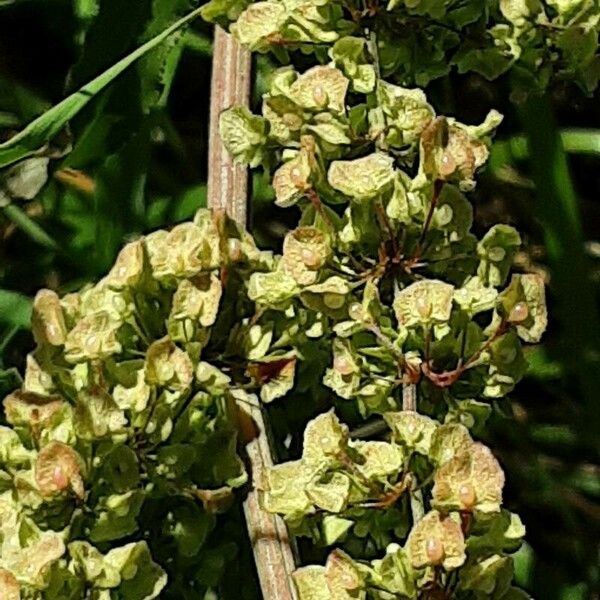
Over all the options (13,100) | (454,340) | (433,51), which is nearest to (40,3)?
(13,100)

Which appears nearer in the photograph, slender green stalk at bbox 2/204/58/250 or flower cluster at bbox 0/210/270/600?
flower cluster at bbox 0/210/270/600

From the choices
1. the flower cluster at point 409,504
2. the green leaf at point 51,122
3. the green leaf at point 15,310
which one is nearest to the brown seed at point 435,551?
the flower cluster at point 409,504

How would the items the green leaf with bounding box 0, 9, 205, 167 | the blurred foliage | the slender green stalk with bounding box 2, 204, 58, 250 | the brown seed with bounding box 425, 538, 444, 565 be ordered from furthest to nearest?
the slender green stalk with bounding box 2, 204, 58, 250 < the blurred foliage < the green leaf with bounding box 0, 9, 205, 167 < the brown seed with bounding box 425, 538, 444, 565

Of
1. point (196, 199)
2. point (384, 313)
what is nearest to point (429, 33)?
point (384, 313)

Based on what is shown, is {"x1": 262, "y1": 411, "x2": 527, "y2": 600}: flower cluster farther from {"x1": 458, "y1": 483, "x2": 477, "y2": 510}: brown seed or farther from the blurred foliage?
the blurred foliage

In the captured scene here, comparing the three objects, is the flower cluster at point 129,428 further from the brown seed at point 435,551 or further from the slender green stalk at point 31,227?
the slender green stalk at point 31,227

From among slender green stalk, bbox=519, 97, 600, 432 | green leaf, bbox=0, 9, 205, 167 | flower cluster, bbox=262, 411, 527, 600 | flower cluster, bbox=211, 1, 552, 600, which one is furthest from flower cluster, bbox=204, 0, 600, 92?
slender green stalk, bbox=519, 97, 600, 432

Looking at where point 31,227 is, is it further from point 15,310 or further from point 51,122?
point 51,122
